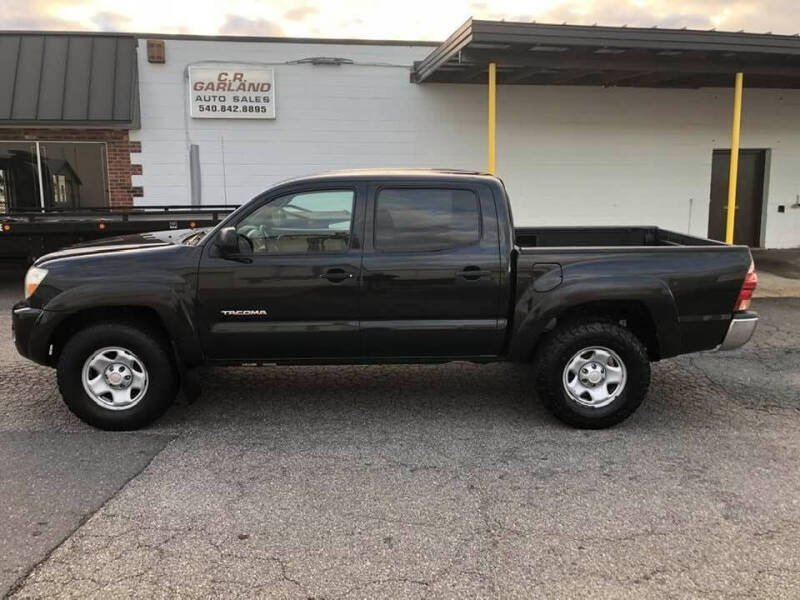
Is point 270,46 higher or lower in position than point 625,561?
higher

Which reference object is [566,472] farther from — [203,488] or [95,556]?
[95,556]

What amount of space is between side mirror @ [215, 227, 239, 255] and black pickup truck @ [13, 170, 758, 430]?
1 cm

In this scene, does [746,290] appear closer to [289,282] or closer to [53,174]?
[289,282]

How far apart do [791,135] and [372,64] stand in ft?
28.3

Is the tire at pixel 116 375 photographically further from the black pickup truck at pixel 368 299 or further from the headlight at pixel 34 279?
the headlight at pixel 34 279

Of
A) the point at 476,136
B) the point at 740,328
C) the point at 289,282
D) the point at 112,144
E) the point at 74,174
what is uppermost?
the point at 476,136

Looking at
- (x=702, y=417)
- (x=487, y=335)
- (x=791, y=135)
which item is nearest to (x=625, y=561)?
(x=487, y=335)

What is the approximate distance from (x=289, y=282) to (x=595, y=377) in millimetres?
2188

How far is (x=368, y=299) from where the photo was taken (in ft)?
15.5

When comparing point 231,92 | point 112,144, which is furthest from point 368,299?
point 112,144

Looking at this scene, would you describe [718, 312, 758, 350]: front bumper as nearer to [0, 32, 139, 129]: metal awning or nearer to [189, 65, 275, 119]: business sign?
[189, 65, 275, 119]: business sign

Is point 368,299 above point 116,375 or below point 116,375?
above

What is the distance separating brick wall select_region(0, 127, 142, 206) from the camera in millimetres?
11930

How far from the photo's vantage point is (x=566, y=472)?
4137 millimetres
